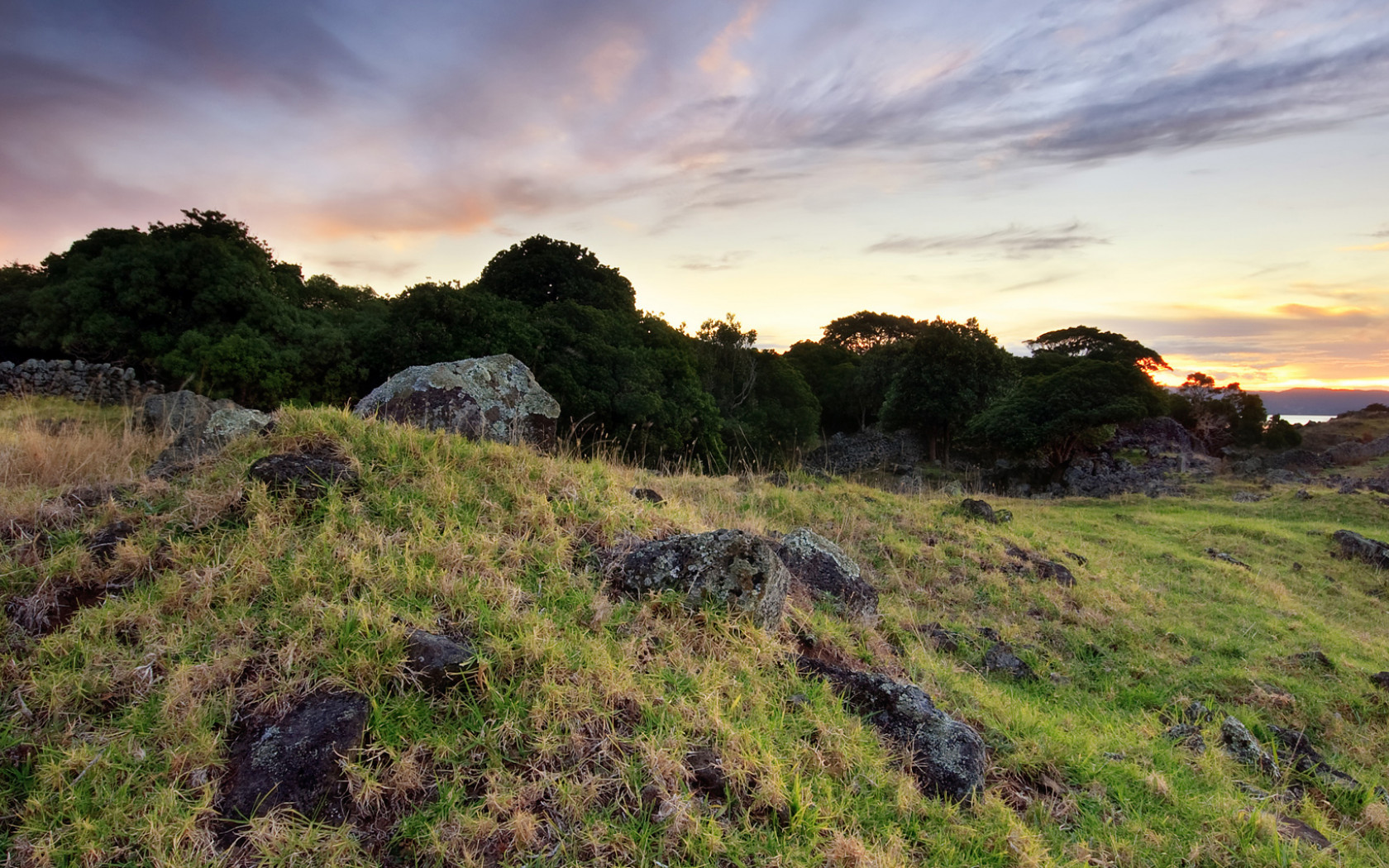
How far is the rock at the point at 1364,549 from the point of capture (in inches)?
467

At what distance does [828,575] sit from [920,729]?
2452mm

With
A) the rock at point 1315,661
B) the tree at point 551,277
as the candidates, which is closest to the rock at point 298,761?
the rock at point 1315,661

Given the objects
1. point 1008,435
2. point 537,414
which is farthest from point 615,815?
point 1008,435

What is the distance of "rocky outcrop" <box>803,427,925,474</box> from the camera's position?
36781mm

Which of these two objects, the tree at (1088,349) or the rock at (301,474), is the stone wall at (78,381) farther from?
the tree at (1088,349)

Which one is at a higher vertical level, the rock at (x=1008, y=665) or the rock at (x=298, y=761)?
the rock at (x=298, y=761)

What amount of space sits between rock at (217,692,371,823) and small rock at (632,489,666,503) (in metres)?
3.30

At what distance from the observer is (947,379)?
34.6 meters

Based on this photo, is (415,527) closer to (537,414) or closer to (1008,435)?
(537,414)

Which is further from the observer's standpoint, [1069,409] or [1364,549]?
[1069,409]

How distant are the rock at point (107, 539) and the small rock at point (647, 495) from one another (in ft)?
11.3

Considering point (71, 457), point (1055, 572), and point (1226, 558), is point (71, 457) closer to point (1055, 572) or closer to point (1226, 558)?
point (1055, 572)

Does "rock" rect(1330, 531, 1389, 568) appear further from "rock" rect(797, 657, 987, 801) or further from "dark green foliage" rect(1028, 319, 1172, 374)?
"dark green foliage" rect(1028, 319, 1172, 374)

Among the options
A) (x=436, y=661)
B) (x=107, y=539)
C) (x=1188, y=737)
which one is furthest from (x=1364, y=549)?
(x=107, y=539)
